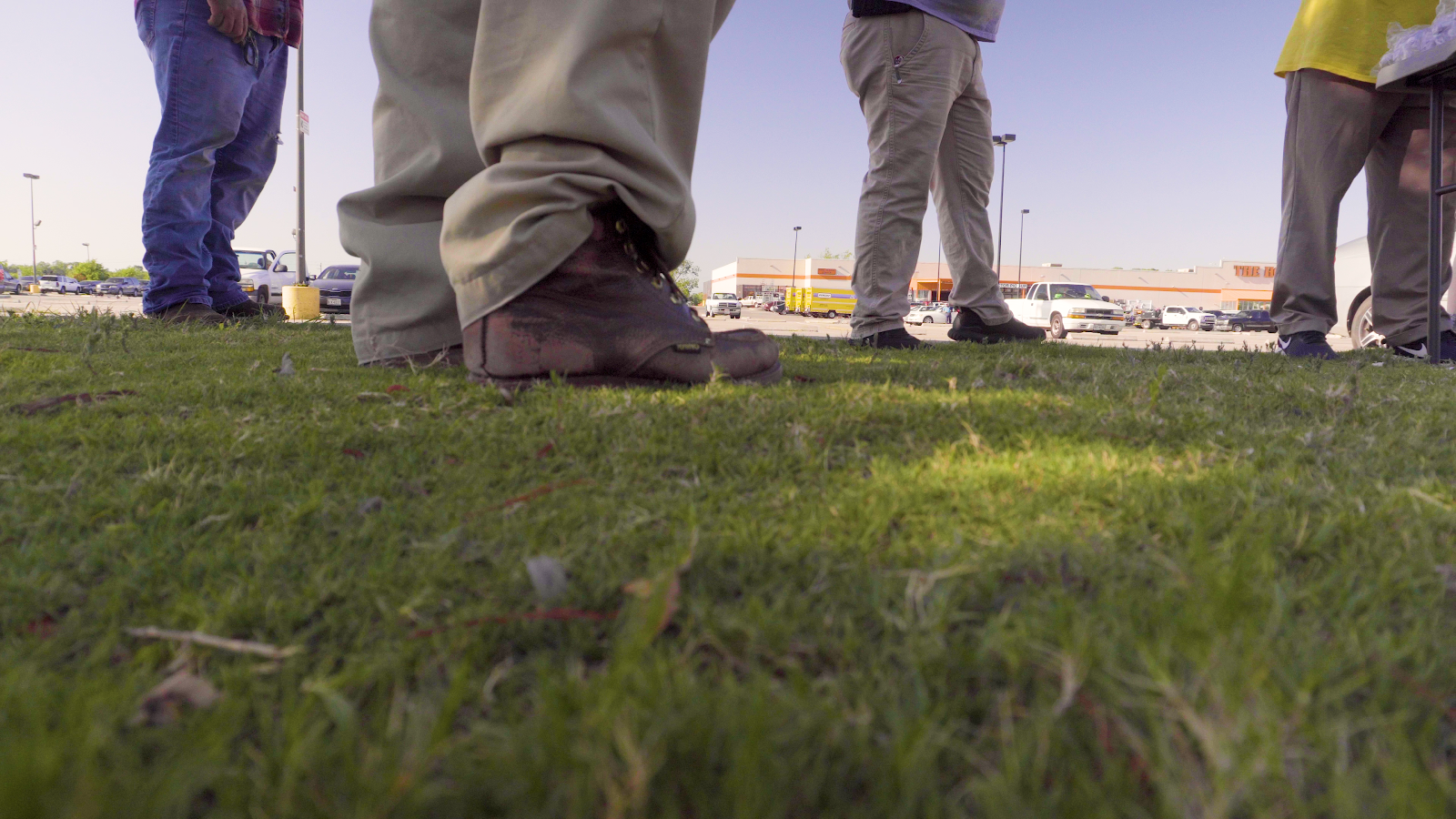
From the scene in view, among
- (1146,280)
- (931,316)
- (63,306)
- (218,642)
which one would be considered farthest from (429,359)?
(1146,280)

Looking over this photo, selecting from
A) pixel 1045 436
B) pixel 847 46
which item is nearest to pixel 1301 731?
pixel 1045 436

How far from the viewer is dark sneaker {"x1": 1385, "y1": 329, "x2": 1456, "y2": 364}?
3.91m

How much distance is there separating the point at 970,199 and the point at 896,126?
90cm

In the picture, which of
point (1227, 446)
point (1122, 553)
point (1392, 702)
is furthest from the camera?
point (1227, 446)

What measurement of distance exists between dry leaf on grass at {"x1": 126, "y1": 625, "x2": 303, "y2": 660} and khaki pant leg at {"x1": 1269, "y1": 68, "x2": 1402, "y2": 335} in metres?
4.68

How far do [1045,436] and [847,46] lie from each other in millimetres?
3524

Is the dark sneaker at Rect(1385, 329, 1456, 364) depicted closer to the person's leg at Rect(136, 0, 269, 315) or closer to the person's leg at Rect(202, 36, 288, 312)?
the person's leg at Rect(136, 0, 269, 315)

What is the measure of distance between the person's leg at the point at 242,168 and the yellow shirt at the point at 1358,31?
5903 millimetres

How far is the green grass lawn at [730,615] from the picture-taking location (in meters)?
0.51

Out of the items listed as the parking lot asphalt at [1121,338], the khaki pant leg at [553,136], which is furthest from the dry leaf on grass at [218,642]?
the parking lot asphalt at [1121,338]

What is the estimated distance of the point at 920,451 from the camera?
137 centimetres

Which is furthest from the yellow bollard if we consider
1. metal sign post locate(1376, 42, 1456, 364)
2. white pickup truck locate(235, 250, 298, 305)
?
white pickup truck locate(235, 250, 298, 305)

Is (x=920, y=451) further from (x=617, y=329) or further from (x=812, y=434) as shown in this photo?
(x=617, y=329)

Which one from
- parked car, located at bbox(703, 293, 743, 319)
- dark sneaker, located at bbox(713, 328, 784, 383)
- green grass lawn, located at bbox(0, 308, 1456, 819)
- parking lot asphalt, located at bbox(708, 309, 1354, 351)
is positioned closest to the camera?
green grass lawn, located at bbox(0, 308, 1456, 819)
